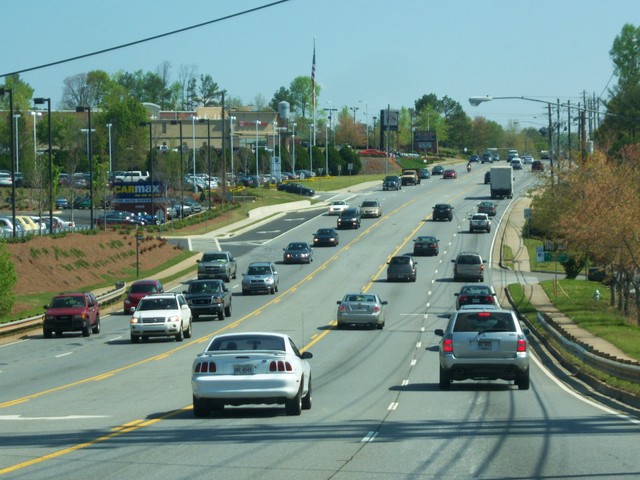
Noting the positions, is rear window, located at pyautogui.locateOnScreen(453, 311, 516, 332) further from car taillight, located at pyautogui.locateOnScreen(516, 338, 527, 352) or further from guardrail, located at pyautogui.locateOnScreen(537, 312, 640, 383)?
guardrail, located at pyautogui.locateOnScreen(537, 312, 640, 383)

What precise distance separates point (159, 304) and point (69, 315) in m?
4.28

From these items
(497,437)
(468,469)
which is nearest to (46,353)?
(497,437)

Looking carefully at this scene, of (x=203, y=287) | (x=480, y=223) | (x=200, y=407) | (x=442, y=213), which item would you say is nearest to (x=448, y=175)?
(x=442, y=213)

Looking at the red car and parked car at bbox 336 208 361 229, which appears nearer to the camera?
the red car

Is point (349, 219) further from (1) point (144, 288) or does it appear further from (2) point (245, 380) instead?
(2) point (245, 380)

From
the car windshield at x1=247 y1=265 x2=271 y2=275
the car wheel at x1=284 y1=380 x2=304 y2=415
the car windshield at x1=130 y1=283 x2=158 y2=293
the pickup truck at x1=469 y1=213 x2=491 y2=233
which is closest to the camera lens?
the car wheel at x1=284 y1=380 x2=304 y2=415

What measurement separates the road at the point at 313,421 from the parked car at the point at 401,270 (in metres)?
21.0

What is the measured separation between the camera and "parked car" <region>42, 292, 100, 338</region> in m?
43.8

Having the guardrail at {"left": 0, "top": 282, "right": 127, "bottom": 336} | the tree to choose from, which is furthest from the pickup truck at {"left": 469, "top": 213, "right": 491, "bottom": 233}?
the tree

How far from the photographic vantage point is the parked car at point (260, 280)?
62188 millimetres

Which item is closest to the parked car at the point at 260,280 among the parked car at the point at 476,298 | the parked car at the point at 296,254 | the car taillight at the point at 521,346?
the parked car at the point at 296,254

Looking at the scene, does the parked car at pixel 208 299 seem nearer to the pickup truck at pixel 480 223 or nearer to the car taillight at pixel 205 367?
the car taillight at pixel 205 367

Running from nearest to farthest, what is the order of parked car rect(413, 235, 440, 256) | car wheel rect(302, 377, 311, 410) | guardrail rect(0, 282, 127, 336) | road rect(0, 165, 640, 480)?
road rect(0, 165, 640, 480), car wheel rect(302, 377, 311, 410), guardrail rect(0, 282, 127, 336), parked car rect(413, 235, 440, 256)

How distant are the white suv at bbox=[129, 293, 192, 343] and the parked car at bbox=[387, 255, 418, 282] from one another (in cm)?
2746
